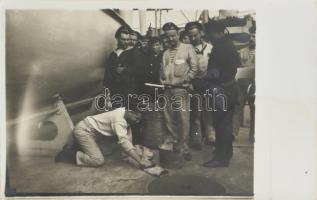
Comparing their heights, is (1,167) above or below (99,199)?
above

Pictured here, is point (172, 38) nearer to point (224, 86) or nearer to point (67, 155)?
point (224, 86)

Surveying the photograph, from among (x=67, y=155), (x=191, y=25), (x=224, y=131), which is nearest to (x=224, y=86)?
(x=224, y=131)

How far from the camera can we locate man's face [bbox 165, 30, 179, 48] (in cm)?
160

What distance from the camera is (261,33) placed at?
162 cm

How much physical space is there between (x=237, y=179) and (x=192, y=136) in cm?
28

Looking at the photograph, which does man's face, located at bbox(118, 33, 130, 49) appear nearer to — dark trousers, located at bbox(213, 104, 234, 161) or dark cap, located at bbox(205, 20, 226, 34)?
dark cap, located at bbox(205, 20, 226, 34)

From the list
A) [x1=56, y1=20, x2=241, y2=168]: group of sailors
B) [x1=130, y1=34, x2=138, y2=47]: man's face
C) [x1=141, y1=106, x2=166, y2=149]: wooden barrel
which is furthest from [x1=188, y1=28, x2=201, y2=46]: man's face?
[x1=141, y1=106, x2=166, y2=149]: wooden barrel

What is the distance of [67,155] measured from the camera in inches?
62.7

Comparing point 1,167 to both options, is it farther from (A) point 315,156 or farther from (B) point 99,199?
(A) point 315,156

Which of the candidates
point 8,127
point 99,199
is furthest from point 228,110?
point 8,127

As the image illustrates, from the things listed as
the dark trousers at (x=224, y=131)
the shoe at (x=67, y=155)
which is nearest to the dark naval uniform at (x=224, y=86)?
the dark trousers at (x=224, y=131)

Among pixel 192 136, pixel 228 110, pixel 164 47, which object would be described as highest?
pixel 164 47

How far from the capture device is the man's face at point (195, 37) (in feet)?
5.25

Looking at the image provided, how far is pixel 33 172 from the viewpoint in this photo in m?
1.59
